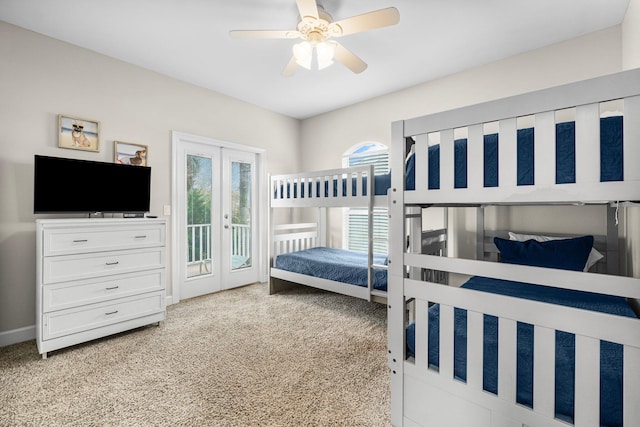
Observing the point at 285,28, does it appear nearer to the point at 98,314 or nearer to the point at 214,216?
the point at 214,216

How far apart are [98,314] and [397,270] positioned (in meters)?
2.48

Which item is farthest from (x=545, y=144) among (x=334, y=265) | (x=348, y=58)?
(x=334, y=265)

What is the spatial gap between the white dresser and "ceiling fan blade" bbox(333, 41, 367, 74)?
219 centimetres

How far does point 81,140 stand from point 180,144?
0.96 m

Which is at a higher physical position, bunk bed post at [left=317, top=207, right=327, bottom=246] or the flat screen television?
the flat screen television

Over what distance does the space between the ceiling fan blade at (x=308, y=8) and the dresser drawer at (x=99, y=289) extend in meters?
2.50

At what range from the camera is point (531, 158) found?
115cm

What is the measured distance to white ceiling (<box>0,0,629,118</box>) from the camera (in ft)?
7.08

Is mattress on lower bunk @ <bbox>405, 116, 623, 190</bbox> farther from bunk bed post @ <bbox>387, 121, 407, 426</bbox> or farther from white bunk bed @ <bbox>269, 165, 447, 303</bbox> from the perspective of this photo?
white bunk bed @ <bbox>269, 165, 447, 303</bbox>

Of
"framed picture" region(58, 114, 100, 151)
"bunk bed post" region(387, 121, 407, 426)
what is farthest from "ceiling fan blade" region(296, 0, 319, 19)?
"framed picture" region(58, 114, 100, 151)

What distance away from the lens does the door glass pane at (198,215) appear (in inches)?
143

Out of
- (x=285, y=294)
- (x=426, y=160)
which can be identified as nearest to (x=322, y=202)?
(x=285, y=294)

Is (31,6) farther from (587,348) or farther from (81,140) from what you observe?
(587,348)

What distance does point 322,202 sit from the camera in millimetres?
3242
